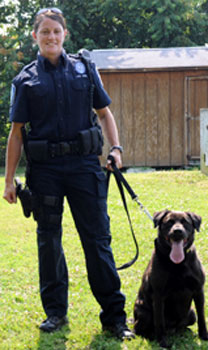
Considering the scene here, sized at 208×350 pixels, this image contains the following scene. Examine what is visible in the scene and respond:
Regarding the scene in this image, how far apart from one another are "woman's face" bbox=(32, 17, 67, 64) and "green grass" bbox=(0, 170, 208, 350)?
205cm

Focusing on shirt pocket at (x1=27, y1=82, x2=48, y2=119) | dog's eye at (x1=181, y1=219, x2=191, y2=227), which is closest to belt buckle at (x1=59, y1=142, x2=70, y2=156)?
shirt pocket at (x1=27, y1=82, x2=48, y2=119)

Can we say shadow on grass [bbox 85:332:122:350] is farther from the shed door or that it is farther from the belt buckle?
the shed door

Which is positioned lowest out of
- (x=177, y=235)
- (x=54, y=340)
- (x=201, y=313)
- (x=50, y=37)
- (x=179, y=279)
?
(x=54, y=340)

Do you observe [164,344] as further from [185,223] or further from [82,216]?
[82,216]

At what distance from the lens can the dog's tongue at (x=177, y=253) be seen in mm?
3525

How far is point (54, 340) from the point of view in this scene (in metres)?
4.00

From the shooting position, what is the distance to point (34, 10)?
25.8 metres

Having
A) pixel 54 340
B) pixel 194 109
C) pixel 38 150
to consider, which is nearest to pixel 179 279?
pixel 54 340

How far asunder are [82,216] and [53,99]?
2.79ft

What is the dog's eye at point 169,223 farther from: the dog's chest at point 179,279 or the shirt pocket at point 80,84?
the shirt pocket at point 80,84

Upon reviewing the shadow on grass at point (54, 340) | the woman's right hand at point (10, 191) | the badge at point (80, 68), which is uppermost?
the badge at point (80, 68)

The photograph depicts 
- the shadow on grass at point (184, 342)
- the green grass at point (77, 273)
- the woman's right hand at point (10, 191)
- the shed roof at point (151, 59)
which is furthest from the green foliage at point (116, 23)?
the shadow on grass at point (184, 342)

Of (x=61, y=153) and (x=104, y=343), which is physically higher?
(x=61, y=153)

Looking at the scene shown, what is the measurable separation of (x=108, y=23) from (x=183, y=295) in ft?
78.0
